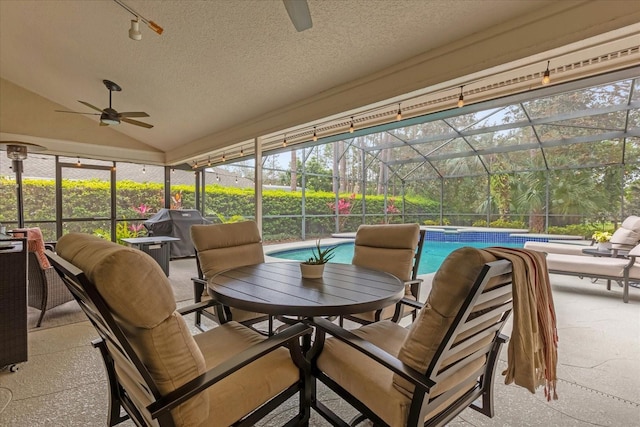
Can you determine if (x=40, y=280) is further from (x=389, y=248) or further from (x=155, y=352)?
(x=389, y=248)

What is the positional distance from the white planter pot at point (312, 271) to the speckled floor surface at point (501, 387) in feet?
2.49

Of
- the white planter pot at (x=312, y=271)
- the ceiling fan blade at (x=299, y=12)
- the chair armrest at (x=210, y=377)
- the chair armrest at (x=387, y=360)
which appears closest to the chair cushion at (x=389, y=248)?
the white planter pot at (x=312, y=271)

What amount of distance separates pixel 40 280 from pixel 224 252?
194 centimetres

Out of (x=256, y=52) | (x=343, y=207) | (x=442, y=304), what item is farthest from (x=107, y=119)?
(x=343, y=207)

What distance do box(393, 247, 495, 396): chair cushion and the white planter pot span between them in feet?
3.11

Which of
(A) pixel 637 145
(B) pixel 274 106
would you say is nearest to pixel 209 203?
(B) pixel 274 106

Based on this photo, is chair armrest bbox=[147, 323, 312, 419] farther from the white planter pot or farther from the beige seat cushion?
the white planter pot

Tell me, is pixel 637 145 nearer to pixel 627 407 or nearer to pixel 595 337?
pixel 595 337

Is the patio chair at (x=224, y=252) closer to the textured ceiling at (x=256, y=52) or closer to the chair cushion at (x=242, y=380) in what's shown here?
the chair cushion at (x=242, y=380)

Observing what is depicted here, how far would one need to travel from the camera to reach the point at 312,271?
2010mm

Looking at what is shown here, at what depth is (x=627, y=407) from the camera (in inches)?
71.2

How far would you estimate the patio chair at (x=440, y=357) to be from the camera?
3.29 feet

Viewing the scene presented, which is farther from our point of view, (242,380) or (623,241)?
(623,241)

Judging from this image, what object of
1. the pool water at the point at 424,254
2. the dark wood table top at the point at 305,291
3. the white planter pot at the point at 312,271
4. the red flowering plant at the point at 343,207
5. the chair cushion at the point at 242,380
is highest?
the red flowering plant at the point at 343,207
